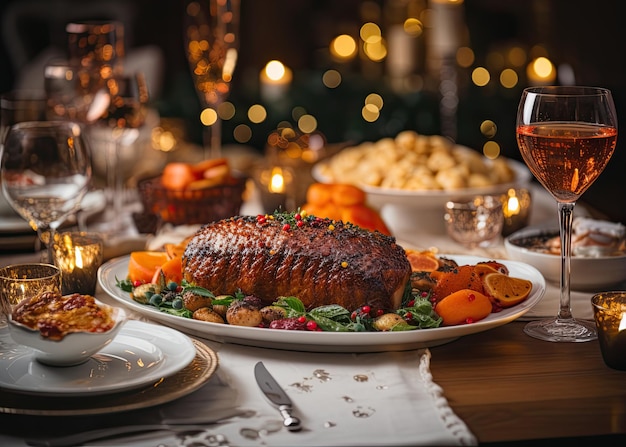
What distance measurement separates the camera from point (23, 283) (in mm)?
1621

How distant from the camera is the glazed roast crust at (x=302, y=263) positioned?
5.42 feet

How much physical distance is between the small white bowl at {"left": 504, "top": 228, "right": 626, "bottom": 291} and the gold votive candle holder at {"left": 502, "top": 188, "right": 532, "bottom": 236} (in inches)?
18.2

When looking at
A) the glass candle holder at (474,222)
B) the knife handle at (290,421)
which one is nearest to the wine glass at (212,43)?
the glass candle holder at (474,222)

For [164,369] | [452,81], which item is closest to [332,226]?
[164,369]

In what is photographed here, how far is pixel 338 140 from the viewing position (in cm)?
511

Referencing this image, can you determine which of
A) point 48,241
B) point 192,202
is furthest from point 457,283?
point 192,202

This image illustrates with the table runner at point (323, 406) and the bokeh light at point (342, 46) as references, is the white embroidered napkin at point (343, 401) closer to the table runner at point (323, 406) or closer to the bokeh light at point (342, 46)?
the table runner at point (323, 406)

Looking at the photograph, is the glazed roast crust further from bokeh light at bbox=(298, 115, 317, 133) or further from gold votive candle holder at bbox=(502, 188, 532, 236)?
bokeh light at bbox=(298, 115, 317, 133)

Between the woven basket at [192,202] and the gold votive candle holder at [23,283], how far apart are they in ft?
2.90

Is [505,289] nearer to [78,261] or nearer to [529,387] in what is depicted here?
[529,387]

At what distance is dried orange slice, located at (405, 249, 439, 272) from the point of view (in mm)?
1925

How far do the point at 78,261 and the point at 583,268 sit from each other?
1097 millimetres

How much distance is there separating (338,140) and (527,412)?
3818 millimetres

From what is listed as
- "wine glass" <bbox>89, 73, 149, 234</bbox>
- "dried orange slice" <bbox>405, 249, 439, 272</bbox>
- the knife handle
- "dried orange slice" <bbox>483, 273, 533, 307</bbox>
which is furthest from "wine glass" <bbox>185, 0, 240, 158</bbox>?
the knife handle
